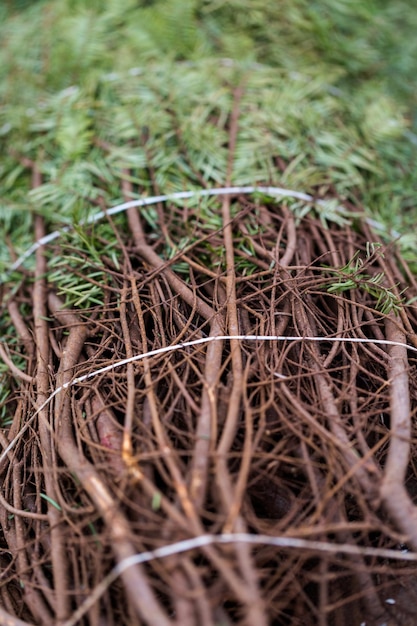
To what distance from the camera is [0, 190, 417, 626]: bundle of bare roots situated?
110 cm

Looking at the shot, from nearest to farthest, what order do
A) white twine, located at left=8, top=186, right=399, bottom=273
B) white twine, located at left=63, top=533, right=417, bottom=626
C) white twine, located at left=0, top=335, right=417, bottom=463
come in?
white twine, located at left=63, top=533, right=417, bottom=626
white twine, located at left=0, top=335, right=417, bottom=463
white twine, located at left=8, top=186, right=399, bottom=273

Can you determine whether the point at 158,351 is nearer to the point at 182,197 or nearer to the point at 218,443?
the point at 218,443

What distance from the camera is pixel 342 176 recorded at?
83.0 inches

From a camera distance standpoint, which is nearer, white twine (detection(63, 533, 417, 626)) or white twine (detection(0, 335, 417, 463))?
white twine (detection(63, 533, 417, 626))

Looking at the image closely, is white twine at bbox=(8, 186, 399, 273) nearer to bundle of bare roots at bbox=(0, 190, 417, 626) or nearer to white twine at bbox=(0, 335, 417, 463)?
bundle of bare roots at bbox=(0, 190, 417, 626)

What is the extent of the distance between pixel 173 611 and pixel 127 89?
194 centimetres

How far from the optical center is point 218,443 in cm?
125

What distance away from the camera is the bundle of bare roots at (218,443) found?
1.10 metres

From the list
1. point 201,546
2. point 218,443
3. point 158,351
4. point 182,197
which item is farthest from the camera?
point 182,197

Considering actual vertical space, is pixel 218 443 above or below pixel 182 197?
below

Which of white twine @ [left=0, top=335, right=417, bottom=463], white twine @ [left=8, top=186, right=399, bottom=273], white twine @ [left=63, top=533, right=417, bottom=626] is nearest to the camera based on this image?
white twine @ [left=63, top=533, right=417, bottom=626]

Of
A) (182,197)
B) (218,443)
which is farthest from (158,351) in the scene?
(182,197)

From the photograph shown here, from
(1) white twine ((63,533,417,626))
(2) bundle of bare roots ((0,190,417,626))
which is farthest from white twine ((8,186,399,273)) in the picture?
(1) white twine ((63,533,417,626))

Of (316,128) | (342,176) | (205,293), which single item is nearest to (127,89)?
(316,128)
